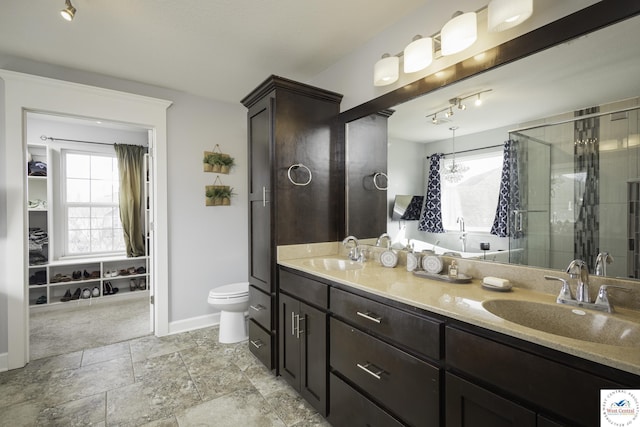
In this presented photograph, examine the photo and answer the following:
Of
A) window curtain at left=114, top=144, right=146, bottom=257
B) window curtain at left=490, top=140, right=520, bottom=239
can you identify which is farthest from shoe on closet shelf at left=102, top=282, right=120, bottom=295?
window curtain at left=490, top=140, right=520, bottom=239

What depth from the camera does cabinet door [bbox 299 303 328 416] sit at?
1.67 meters

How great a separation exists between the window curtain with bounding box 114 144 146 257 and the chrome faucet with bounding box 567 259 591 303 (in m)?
4.90

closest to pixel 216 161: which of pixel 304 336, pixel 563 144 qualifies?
pixel 304 336

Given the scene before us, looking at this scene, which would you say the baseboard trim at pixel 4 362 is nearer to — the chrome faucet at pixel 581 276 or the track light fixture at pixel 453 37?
the track light fixture at pixel 453 37

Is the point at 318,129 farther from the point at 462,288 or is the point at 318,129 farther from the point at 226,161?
the point at 462,288

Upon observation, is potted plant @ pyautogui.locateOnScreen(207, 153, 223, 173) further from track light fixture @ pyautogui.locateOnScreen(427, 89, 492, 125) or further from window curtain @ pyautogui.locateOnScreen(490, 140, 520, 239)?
window curtain @ pyautogui.locateOnScreen(490, 140, 520, 239)

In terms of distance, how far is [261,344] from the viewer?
233 centimetres

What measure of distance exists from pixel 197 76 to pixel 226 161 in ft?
2.92

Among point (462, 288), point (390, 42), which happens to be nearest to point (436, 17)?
point (390, 42)

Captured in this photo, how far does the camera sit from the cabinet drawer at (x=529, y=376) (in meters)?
0.74

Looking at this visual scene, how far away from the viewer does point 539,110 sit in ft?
4.44

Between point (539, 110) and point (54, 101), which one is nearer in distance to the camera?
point (539, 110)

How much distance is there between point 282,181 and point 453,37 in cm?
137

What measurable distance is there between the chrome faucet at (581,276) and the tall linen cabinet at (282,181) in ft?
5.22
